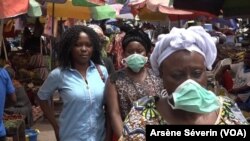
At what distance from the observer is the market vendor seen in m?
6.53

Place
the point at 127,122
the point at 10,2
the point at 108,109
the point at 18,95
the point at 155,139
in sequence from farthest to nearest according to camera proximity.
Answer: the point at 18,95 < the point at 10,2 < the point at 108,109 < the point at 127,122 < the point at 155,139

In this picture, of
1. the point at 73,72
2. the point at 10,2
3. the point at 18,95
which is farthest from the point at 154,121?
the point at 18,95

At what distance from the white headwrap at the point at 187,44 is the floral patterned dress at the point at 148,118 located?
226 millimetres

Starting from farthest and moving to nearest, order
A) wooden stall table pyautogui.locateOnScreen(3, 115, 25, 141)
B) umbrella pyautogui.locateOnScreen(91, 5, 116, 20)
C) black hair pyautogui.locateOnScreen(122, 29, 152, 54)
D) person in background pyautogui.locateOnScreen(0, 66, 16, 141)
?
1. umbrella pyautogui.locateOnScreen(91, 5, 116, 20)
2. wooden stall table pyautogui.locateOnScreen(3, 115, 25, 141)
3. person in background pyautogui.locateOnScreen(0, 66, 16, 141)
4. black hair pyautogui.locateOnScreen(122, 29, 152, 54)

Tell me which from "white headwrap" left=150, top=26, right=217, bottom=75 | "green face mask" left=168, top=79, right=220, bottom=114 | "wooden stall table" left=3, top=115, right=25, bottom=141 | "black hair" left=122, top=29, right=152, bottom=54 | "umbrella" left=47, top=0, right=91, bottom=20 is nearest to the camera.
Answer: "green face mask" left=168, top=79, right=220, bottom=114

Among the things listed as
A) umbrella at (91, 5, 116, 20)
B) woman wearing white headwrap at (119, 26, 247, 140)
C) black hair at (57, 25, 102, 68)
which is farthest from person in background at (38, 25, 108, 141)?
umbrella at (91, 5, 116, 20)

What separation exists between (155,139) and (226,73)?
6193 mm

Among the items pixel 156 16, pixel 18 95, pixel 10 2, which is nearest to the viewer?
pixel 10 2

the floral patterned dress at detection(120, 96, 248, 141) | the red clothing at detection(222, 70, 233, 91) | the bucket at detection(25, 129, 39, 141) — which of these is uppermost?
the floral patterned dress at detection(120, 96, 248, 141)

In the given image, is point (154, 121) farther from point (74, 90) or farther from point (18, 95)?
point (18, 95)

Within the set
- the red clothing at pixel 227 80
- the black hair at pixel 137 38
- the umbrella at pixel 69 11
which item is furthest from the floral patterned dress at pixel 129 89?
the umbrella at pixel 69 11

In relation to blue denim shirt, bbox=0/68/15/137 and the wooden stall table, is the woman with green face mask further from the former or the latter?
the wooden stall table

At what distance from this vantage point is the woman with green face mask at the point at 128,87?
11.6 ft

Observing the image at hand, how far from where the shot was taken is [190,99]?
6.65 feet
